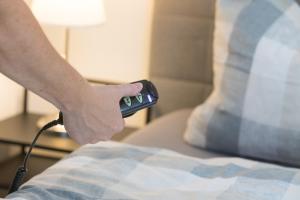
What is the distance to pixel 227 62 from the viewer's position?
1.64 m

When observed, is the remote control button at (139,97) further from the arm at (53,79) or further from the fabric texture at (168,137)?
the fabric texture at (168,137)

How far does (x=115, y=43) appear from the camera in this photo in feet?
7.25

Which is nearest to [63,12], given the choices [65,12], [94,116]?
[65,12]

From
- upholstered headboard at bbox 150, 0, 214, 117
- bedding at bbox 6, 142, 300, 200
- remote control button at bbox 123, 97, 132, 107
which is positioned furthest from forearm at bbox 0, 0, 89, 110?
upholstered headboard at bbox 150, 0, 214, 117

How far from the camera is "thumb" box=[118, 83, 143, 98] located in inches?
41.4

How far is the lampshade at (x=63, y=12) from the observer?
6.04 feet

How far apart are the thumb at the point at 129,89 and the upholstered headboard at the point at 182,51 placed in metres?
0.98

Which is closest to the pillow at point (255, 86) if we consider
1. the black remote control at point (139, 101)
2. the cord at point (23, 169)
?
the black remote control at point (139, 101)

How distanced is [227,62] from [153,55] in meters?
0.50

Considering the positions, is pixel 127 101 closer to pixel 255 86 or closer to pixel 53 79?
pixel 53 79

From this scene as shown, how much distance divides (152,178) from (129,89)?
0.24m

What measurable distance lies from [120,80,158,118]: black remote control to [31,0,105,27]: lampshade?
77 cm

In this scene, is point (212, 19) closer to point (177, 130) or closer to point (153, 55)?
point (153, 55)

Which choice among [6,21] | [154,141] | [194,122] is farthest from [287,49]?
[6,21]
